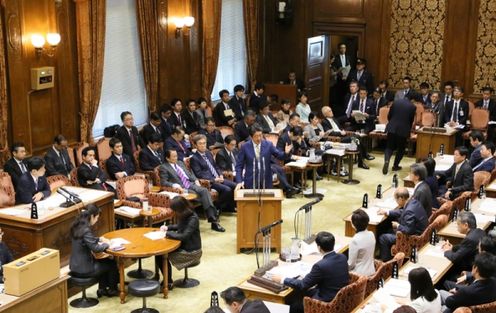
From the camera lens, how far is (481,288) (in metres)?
6.59

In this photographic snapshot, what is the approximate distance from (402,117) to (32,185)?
25.0 feet

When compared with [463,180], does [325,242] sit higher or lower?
higher

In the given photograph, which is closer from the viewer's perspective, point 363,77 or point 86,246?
point 86,246

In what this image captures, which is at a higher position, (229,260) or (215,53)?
(215,53)

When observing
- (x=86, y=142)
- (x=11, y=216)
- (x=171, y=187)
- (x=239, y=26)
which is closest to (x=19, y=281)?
(x=11, y=216)

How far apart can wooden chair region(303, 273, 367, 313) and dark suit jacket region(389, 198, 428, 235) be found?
1.90 meters

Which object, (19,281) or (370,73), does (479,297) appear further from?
(370,73)

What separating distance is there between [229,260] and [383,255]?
81.6 inches

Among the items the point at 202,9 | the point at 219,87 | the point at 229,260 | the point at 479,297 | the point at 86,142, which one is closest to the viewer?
the point at 479,297

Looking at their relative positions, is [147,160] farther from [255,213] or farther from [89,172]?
[255,213]

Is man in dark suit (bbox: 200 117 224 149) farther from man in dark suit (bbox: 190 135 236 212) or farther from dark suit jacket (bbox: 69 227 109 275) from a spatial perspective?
dark suit jacket (bbox: 69 227 109 275)

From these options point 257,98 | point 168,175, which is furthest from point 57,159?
point 257,98

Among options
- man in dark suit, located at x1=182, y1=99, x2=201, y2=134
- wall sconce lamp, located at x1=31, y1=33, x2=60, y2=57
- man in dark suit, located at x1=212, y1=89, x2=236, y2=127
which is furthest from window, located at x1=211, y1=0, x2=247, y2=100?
wall sconce lamp, located at x1=31, y1=33, x2=60, y2=57

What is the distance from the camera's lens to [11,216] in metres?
8.99
